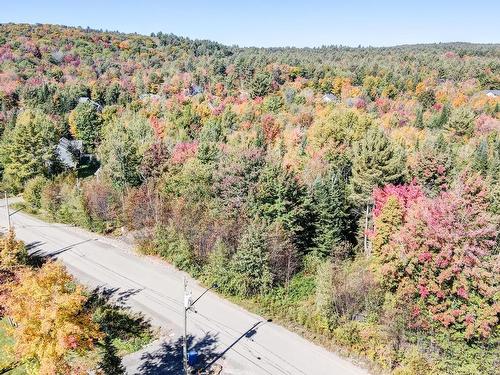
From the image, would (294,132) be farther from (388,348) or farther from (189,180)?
(388,348)

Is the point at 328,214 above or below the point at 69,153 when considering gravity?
above

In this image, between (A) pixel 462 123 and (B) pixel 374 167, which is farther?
(A) pixel 462 123

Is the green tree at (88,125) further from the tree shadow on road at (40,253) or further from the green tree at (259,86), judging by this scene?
the tree shadow on road at (40,253)

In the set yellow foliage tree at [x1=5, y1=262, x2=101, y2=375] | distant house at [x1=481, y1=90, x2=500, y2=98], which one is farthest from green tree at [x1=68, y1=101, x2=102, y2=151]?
distant house at [x1=481, y1=90, x2=500, y2=98]

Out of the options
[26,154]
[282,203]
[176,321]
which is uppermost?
[282,203]

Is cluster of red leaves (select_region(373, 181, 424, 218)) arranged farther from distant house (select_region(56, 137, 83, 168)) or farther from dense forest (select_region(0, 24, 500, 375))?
distant house (select_region(56, 137, 83, 168))

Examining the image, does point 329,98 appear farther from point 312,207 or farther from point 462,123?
point 312,207

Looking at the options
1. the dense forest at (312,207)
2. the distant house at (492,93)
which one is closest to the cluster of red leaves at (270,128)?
the dense forest at (312,207)

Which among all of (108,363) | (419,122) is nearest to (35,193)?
(108,363)
